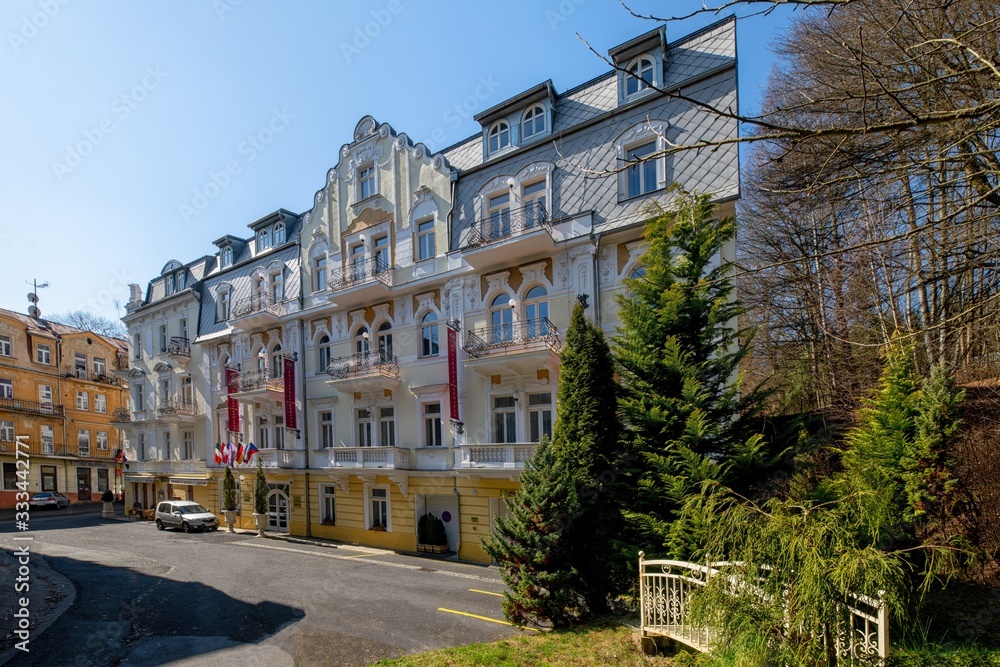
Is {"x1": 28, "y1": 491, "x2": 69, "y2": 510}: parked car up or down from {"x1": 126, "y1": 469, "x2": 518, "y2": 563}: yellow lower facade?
down

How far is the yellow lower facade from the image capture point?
1703 centimetres

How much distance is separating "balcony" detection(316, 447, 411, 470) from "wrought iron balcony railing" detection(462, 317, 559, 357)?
183 inches

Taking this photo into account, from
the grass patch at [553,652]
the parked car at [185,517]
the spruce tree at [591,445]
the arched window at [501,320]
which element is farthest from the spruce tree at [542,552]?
Answer: the parked car at [185,517]

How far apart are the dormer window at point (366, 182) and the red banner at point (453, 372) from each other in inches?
297

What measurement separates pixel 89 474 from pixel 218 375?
27.3 m

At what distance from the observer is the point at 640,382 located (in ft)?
34.2

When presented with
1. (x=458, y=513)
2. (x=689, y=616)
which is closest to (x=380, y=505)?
(x=458, y=513)

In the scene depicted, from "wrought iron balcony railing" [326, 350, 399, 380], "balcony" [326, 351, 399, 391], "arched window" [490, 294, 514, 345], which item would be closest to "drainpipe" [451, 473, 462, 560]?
"balcony" [326, 351, 399, 391]

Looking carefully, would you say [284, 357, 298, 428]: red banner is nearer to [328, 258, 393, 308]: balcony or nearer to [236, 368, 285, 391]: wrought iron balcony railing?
[236, 368, 285, 391]: wrought iron balcony railing

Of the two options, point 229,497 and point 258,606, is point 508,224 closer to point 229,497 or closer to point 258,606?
point 258,606

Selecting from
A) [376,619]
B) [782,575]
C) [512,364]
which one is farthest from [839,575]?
[512,364]

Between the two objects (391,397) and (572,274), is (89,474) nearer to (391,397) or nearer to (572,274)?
(391,397)

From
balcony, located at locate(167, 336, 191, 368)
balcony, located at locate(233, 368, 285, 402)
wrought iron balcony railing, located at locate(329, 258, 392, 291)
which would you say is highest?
wrought iron balcony railing, located at locate(329, 258, 392, 291)

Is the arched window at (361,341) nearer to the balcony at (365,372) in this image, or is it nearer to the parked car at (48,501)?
the balcony at (365,372)
